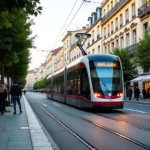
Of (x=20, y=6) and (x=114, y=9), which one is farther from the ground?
(x=114, y=9)

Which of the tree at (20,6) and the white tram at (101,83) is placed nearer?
the tree at (20,6)

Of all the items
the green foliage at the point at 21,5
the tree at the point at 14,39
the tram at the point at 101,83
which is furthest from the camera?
the tree at the point at 14,39

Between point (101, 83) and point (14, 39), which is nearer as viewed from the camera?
point (101, 83)

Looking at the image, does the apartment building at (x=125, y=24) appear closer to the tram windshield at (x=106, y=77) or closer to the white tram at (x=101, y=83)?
the white tram at (x=101, y=83)

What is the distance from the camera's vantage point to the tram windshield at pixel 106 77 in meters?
18.5

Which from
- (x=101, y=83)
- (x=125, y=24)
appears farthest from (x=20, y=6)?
(x=125, y=24)

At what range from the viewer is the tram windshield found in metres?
18.5

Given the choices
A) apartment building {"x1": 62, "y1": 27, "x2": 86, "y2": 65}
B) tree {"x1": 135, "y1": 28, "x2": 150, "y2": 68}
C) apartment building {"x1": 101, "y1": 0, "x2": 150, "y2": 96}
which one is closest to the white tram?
tree {"x1": 135, "y1": 28, "x2": 150, "y2": 68}

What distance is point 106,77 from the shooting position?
1872cm

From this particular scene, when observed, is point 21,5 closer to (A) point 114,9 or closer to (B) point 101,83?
(B) point 101,83

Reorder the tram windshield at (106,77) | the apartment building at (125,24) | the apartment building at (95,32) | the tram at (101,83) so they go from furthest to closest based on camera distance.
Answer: the apartment building at (95,32)
the apartment building at (125,24)
the tram windshield at (106,77)
the tram at (101,83)

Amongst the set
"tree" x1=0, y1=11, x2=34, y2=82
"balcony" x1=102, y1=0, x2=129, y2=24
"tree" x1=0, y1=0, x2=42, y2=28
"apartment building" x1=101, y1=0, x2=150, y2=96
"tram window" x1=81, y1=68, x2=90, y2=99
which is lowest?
"tram window" x1=81, y1=68, x2=90, y2=99

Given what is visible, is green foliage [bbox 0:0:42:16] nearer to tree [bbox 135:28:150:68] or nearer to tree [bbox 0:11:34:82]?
tree [bbox 0:11:34:82]

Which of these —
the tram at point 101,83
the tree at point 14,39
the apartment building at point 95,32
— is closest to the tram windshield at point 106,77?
the tram at point 101,83
